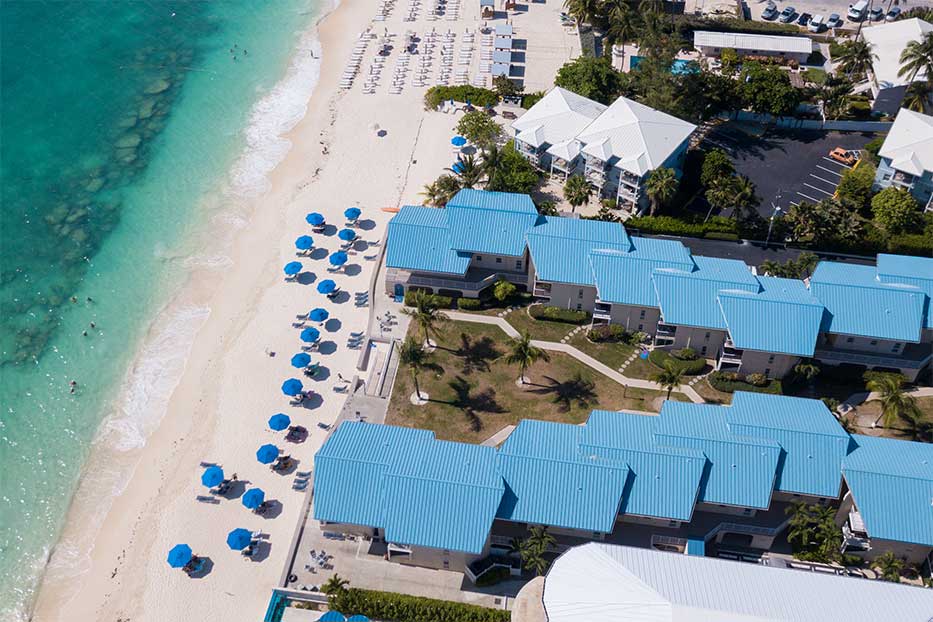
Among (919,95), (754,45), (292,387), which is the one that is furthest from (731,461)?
(754,45)

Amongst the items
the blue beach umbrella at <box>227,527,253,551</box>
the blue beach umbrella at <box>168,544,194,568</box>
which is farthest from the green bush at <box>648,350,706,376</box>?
the blue beach umbrella at <box>168,544,194,568</box>

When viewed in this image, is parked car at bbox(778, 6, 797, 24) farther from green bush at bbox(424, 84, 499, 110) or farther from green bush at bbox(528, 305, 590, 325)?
green bush at bbox(528, 305, 590, 325)

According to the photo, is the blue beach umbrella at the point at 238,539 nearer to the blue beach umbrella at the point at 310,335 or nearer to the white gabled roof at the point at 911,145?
the blue beach umbrella at the point at 310,335

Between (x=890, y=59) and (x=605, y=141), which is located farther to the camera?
(x=890, y=59)

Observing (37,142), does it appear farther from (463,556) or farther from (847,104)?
(847,104)

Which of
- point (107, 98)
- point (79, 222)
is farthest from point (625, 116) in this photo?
point (107, 98)

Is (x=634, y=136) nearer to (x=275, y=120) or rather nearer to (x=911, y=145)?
(x=911, y=145)

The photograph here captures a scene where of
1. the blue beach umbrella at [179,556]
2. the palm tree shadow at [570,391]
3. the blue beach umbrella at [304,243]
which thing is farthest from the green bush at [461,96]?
the blue beach umbrella at [179,556]
